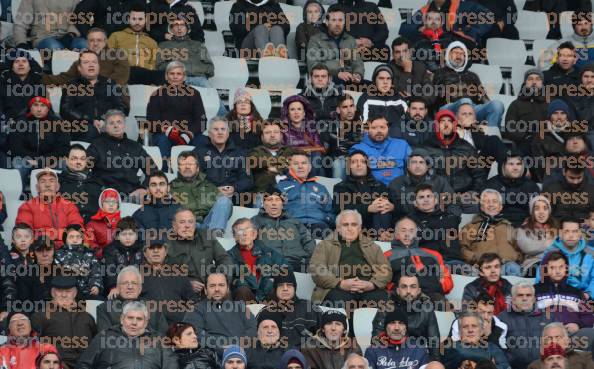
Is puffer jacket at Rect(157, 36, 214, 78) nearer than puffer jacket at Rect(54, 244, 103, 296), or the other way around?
puffer jacket at Rect(54, 244, 103, 296)

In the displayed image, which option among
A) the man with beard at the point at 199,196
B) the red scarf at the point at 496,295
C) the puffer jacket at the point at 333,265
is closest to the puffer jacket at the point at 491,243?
the red scarf at the point at 496,295

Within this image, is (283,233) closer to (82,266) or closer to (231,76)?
(82,266)

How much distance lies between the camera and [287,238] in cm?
1695

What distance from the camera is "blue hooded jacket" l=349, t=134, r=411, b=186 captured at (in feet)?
59.4

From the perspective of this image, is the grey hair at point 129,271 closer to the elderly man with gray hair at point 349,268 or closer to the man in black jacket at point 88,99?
the elderly man with gray hair at point 349,268

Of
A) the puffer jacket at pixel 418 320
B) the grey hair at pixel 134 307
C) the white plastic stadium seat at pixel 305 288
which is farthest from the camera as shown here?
the white plastic stadium seat at pixel 305 288

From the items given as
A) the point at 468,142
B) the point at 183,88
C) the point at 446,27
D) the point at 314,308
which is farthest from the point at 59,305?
the point at 446,27

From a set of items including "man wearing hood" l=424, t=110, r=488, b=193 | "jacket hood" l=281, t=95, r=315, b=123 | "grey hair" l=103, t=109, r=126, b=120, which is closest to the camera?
"grey hair" l=103, t=109, r=126, b=120

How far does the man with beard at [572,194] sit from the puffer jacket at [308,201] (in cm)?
207

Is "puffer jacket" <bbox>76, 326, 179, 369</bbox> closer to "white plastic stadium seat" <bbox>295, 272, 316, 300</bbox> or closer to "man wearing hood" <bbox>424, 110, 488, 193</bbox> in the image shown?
"white plastic stadium seat" <bbox>295, 272, 316, 300</bbox>

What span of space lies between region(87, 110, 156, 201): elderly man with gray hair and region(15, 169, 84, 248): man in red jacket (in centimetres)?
69

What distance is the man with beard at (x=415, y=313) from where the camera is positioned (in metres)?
15.9

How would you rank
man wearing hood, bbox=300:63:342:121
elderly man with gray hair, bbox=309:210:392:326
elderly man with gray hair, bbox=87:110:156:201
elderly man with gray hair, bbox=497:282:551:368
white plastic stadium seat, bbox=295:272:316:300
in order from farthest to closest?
man wearing hood, bbox=300:63:342:121
elderly man with gray hair, bbox=87:110:156:201
white plastic stadium seat, bbox=295:272:316:300
elderly man with gray hair, bbox=309:210:392:326
elderly man with gray hair, bbox=497:282:551:368

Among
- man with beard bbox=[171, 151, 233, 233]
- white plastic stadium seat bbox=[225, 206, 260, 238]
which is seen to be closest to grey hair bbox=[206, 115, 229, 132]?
man with beard bbox=[171, 151, 233, 233]
